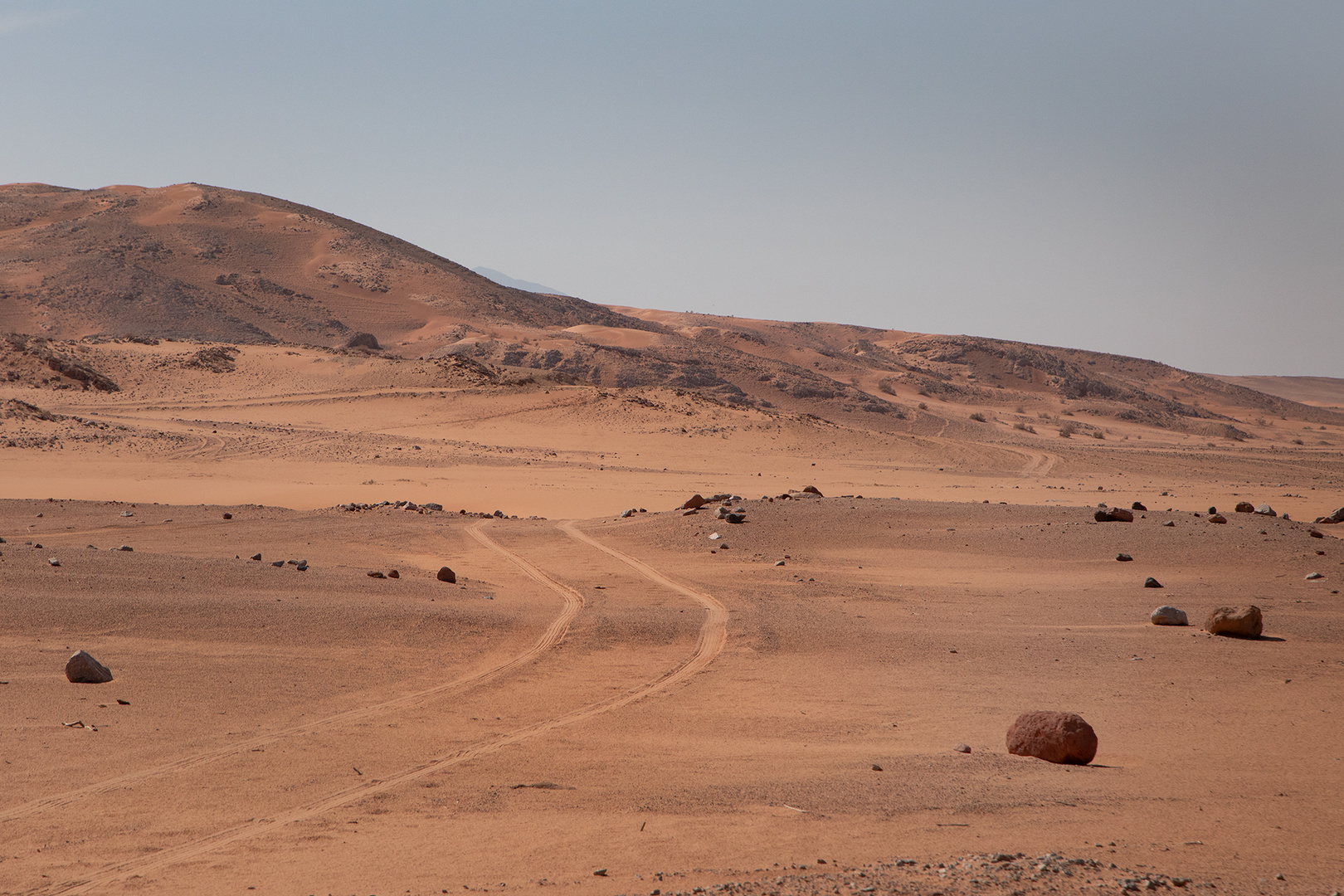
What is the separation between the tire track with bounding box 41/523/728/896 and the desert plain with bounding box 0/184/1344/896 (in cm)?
3

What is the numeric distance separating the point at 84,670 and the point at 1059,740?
249 inches

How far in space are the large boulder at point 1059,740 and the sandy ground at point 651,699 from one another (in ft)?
0.66

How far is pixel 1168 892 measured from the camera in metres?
4.09

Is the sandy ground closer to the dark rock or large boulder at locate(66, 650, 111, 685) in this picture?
large boulder at locate(66, 650, 111, 685)

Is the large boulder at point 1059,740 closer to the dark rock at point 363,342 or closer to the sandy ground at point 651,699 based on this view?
the sandy ground at point 651,699

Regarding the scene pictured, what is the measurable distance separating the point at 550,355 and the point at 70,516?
111 ft

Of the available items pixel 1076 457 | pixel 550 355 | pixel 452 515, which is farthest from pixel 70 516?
pixel 550 355

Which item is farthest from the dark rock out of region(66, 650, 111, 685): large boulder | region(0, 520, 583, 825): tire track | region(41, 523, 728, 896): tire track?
region(66, 650, 111, 685): large boulder

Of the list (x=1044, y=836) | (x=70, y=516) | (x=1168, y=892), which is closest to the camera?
(x=1168, y=892)

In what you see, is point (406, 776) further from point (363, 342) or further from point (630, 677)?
point (363, 342)

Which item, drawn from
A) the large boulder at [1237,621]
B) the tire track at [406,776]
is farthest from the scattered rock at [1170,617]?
the tire track at [406,776]

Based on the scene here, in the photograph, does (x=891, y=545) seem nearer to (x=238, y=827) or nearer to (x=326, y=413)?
(x=238, y=827)

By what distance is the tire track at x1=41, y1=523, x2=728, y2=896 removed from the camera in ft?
13.6

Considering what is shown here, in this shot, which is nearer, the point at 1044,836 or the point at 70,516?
the point at 1044,836
